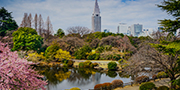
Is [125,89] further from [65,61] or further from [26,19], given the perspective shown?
[26,19]

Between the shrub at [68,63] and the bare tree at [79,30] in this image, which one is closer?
the shrub at [68,63]

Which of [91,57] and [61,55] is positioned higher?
[61,55]

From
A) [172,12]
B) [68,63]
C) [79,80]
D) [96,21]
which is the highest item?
[96,21]

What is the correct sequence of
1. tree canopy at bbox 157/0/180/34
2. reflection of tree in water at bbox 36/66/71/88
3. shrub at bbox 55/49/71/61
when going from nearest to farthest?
tree canopy at bbox 157/0/180/34, reflection of tree in water at bbox 36/66/71/88, shrub at bbox 55/49/71/61

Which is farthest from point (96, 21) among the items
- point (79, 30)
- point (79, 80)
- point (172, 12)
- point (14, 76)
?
point (14, 76)

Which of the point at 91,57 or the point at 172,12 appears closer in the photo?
the point at 172,12

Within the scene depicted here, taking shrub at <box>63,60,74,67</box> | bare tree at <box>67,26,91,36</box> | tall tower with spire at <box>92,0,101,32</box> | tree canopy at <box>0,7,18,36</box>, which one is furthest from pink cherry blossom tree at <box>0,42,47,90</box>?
tall tower with spire at <box>92,0,101,32</box>

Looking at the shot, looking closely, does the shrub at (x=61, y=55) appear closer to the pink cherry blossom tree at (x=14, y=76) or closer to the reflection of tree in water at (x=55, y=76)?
the reflection of tree in water at (x=55, y=76)

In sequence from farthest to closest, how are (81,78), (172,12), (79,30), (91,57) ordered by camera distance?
1. (79,30)
2. (91,57)
3. (81,78)
4. (172,12)

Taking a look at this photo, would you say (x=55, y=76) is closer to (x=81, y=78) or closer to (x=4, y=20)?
(x=81, y=78)

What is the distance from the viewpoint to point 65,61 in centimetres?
2478

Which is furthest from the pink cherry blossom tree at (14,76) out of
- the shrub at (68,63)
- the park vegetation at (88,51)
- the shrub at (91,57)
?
the shrub at (91,57)

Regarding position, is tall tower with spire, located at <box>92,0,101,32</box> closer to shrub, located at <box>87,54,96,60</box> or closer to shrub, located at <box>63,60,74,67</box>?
shrub, located at <box>87,54,96,60</box>

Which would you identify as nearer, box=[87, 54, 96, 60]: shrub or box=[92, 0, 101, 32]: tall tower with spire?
box=[87, 54, 96, 60]: shrub
